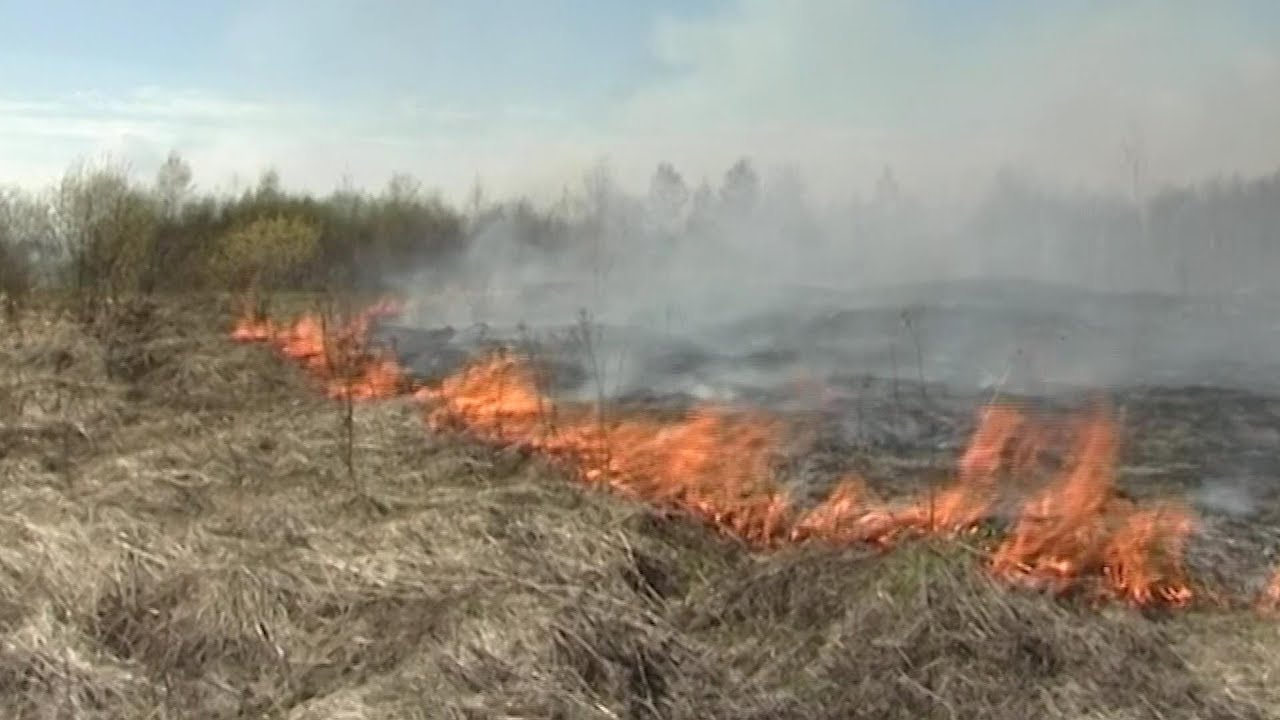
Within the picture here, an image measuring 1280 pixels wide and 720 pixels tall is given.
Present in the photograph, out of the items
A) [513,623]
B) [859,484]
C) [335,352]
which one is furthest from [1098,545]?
[335,352]

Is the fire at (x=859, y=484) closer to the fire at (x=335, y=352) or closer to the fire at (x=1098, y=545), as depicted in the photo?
the fire at (x=1098, y=545)

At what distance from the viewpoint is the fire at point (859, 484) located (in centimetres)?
784

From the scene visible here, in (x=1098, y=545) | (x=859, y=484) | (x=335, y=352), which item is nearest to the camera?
(x=1098, y=545)

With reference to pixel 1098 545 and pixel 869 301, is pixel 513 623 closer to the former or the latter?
pixel 1098 545

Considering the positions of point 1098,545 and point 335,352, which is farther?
point 335,352

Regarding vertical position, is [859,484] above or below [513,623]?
below

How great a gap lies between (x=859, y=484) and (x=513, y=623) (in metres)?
4.76

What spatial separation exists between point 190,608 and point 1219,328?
22188 millimetres

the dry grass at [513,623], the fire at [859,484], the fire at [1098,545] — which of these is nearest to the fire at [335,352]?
the fire at [859,484]

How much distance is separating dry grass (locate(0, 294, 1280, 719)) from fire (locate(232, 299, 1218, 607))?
543 mm

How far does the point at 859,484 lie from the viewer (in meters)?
10.2

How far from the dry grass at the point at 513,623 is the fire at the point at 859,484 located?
1.78 feet

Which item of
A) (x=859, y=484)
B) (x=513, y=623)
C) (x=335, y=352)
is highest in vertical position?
(x=335, y=352)

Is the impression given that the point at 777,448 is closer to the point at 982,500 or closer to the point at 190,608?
the point at 982,500
